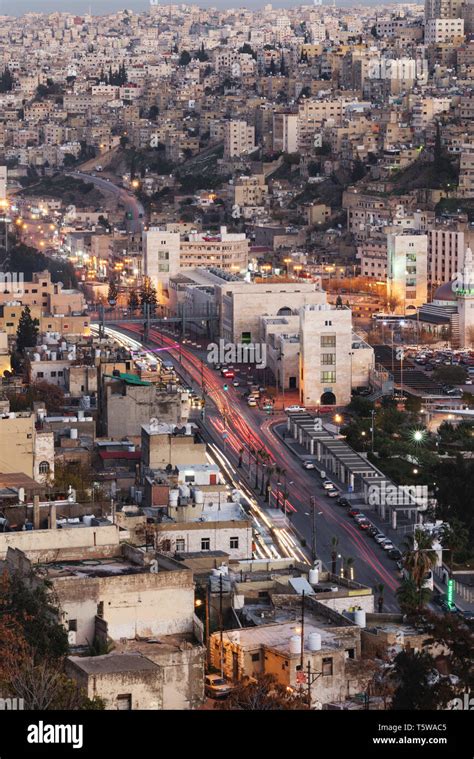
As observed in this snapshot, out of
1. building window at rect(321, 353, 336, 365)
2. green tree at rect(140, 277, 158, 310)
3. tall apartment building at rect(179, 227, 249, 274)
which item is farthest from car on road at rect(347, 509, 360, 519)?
tall apartment building at rect(179, 227, 249, 274)

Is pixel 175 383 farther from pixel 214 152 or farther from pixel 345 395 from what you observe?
pixel 214 152

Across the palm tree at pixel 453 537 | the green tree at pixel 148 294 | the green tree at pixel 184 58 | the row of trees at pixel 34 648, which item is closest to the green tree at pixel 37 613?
the row of trees at pixel 34 648

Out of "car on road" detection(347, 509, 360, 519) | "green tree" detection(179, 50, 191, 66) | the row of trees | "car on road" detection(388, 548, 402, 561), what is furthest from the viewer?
"green tree" detection(179, 50, 191, 66)

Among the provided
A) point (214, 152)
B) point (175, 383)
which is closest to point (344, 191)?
point (214, 152)

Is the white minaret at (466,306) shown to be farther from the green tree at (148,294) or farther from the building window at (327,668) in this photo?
the building window at (327,668)

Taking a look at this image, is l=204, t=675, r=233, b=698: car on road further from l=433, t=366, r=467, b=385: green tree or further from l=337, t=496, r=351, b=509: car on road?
l=433, t=366, r=467, b=385: green tree

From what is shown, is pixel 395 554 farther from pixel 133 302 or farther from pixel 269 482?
pixel 133 302
